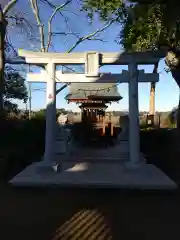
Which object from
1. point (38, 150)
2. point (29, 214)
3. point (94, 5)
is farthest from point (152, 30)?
point (29, 214)

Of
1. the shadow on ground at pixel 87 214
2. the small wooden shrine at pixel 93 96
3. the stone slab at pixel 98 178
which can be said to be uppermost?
the small wooden shrine at pixel 93 96

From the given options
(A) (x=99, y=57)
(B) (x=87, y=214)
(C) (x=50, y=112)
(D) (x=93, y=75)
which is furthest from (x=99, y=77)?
(B) (x=87, y=214)

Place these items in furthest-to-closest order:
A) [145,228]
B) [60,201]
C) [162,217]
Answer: [60,201], [162,217], [145,228]

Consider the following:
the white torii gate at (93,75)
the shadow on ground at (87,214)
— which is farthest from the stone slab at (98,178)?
the white torii gate at (93,75)

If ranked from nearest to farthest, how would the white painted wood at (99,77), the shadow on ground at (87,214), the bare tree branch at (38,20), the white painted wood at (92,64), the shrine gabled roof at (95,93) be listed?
the shadow on ground at (87,214)
the white painted wood at (92,64)
the white painted wood at (99,77)
the shrine gabled roof at (95,93)
the bare tree branch at (38,20)

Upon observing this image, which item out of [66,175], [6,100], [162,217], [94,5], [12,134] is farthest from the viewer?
[6,100]

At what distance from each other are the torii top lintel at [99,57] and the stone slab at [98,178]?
258 centimetres

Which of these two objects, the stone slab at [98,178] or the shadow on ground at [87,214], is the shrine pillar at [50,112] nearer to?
the stone slab at [98,178]

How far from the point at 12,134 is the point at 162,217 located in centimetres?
787

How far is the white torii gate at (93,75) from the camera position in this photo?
9078 mm

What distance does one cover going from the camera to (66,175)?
28.4 ft

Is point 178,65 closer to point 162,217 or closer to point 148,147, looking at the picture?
point 148,147

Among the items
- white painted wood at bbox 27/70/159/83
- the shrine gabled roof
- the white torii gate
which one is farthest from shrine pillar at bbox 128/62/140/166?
the shrine gabled roof

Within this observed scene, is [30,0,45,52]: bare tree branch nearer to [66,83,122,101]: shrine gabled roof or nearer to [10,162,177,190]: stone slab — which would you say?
[66,83,122,101]: shrine gabled roof
